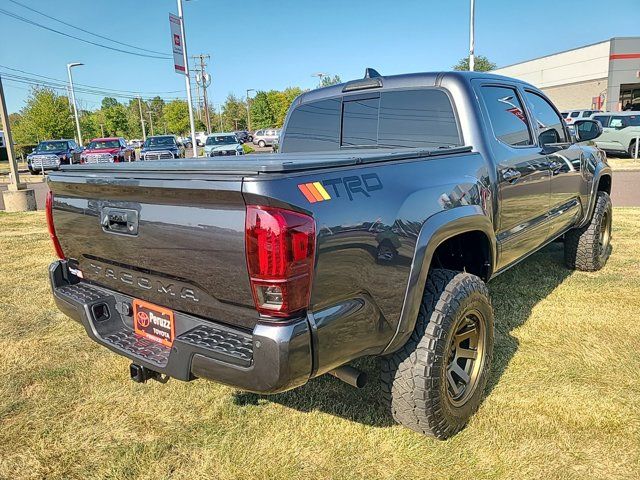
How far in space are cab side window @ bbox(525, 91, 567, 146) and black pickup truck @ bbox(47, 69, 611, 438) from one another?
0.47 metres

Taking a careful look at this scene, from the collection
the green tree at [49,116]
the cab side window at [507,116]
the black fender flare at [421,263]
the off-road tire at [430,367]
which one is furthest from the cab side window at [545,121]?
the green tree at [49,116]

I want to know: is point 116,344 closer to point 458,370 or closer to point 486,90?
point 458,370

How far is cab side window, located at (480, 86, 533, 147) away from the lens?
3.39 m

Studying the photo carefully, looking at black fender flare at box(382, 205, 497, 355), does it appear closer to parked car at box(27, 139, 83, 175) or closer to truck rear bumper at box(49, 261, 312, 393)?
truck rear bumper at box(49, 261, 312, 393)

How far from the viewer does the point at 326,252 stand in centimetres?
191

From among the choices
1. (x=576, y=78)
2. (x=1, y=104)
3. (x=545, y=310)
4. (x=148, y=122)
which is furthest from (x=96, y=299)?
(x=148, y=122)

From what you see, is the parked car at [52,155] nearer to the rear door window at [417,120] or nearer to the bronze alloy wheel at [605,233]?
the rear door window at [417,120]

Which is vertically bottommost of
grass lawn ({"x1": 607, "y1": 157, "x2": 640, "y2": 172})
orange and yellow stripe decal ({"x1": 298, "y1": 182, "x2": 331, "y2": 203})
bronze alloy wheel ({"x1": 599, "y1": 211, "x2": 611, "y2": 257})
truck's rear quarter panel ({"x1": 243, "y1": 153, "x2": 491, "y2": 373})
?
grass lawn ({"x1": 607, "y1": 157, "x2": 640, "y2": 172})

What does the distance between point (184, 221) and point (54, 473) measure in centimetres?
151

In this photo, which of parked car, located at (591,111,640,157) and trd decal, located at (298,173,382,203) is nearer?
trd decal, located at (298,173,382,203)

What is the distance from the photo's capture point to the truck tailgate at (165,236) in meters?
1.92

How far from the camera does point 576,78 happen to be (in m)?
42.7

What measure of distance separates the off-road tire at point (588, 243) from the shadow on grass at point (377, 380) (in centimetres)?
30

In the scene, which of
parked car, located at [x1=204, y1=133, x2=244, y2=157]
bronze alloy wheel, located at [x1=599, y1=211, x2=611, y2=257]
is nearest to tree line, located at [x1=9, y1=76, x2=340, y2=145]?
parked car, located at [x1=204, y1=133, x2=244, y2=157]
